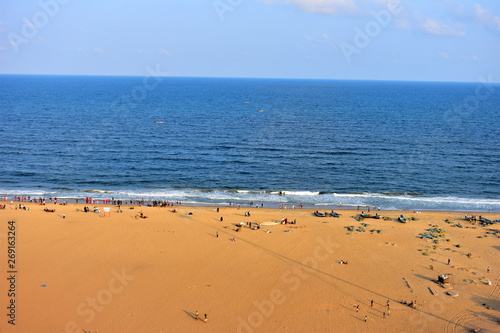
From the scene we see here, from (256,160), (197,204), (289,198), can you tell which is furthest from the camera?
(256,160)

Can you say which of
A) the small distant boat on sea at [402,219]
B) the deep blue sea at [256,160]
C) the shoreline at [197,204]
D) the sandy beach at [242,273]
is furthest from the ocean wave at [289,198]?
the sandy beach at [242,273]

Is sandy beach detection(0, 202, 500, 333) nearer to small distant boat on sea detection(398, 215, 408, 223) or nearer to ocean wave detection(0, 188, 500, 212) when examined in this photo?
small distant boat on sea detection(398, 215, 408, 223)

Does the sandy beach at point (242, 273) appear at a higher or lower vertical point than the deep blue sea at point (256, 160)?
lower

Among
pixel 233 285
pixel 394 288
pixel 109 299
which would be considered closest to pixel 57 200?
pixel 109 299

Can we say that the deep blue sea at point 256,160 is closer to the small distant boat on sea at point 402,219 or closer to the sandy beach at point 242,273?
the small distant boat on sea at point 402,219

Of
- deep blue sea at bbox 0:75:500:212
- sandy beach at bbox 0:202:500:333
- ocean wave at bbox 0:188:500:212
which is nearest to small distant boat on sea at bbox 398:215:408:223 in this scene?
sandy beach at bbox 0:202:500:333

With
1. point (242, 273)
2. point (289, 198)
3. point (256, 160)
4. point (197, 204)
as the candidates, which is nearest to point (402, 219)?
point (289, 198)

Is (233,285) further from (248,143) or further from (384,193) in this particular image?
(248,143)

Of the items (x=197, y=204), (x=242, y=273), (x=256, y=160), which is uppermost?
(x=256, y=160)

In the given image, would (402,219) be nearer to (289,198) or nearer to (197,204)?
(289,198)
